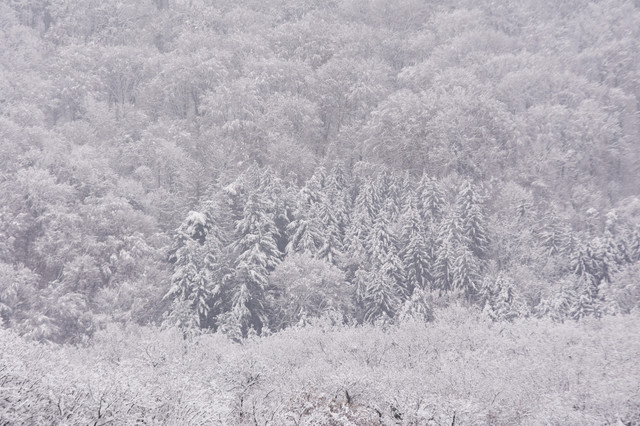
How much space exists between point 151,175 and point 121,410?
49981 millimetres

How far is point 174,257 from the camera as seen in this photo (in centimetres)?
4991

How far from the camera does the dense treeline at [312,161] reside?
4556cm

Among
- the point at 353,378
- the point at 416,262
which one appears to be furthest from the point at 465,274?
the point at 353,378

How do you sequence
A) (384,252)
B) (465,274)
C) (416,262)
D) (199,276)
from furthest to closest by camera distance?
(416,262) < (384,252) < (465,274) < (199,276)

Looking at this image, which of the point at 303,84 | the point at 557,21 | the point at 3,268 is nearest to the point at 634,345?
the point at 3,268

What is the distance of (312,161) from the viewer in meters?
65.2

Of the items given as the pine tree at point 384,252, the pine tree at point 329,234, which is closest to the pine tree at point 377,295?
the pine tree at point 384,252

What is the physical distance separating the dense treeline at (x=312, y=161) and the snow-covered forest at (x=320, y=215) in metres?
0.29

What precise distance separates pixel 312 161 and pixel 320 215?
13.5 metres

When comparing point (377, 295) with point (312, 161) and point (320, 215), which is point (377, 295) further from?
point (312, 161)

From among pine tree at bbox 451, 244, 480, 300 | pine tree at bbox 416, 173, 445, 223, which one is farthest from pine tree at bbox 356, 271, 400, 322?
pine tree at bbox 416, 173, 445, 223

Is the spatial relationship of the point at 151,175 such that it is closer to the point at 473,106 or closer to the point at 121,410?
the point at 473,106

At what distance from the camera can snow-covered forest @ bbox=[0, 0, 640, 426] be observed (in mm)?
23031

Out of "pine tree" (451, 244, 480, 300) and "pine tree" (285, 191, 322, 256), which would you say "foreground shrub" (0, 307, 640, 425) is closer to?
"pine tree" (451, 244, 480, 300)
